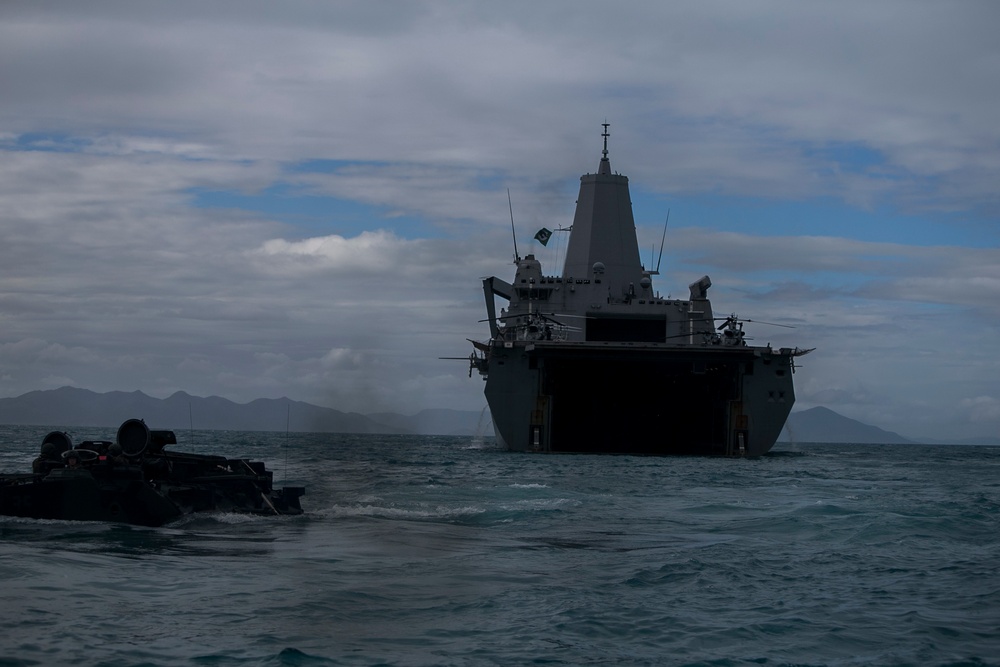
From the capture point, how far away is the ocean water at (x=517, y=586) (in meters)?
10.4

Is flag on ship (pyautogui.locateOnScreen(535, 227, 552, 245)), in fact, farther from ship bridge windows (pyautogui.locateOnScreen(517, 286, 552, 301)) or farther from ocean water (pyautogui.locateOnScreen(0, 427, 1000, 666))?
ocean water (pyautogui.locateOnScreen(0, 427, 1000, 666))

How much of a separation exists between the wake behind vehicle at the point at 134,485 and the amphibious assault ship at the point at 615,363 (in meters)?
26.3

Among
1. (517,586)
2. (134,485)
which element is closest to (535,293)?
(134,485)

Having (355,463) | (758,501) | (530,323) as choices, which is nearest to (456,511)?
(758,501)

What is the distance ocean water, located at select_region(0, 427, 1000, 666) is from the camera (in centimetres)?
1041

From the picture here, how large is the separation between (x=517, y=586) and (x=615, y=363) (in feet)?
120

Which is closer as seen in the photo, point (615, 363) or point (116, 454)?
point (116, 454)

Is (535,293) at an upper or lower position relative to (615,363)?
upper

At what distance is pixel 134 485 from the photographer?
61.1 ft

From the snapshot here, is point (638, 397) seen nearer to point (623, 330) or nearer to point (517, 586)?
point (623, 330)

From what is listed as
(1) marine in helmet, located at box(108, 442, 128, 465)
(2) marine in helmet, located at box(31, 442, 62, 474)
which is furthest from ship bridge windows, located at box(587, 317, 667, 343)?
(1) marine in helmet, located at box(108, 442, 128, 465)

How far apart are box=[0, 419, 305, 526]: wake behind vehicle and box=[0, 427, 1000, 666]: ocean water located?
1.26ft

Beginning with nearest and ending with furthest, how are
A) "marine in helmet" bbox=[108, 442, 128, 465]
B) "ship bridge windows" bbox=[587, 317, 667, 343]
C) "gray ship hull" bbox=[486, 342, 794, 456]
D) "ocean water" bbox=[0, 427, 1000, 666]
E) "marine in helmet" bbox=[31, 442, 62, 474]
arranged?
"ocean water" bbox=[0, 427, 1000, 666] → "marine in helmet" bbox=[108, 442, 128, 465] → "marine in helmet" bbox=[31, 442, 62, 474] → "gray ship hull" bbox=[486, 342, 794, 456] → "ship bridge windows" bbox=[587, 317, 667, 343]

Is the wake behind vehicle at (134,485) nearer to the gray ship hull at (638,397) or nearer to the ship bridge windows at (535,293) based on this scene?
the gray ship hull at (638,397)
